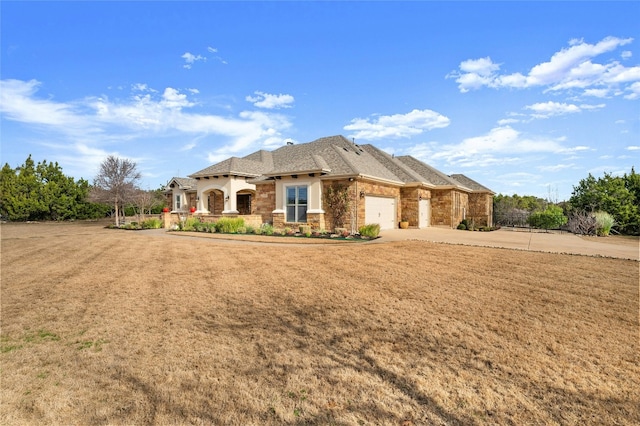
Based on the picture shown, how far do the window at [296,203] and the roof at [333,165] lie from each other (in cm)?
107

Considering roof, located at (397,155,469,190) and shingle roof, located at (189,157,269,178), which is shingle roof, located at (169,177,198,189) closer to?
shingle roof, located at (189,157,269,178)

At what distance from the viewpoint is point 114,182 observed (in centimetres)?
2736

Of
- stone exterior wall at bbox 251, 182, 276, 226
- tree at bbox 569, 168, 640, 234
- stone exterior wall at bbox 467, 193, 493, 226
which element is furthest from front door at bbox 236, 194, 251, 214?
Answer: tree at bbox 569, 168, 640, 234

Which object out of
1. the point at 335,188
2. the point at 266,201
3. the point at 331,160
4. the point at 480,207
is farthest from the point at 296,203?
the point at 480,207

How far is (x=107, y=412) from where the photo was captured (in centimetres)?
274

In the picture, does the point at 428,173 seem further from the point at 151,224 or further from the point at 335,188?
the point at 151,224

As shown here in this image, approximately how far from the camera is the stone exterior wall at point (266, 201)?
66.1 ft

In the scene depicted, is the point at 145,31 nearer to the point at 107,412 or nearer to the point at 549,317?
the point at 107,412

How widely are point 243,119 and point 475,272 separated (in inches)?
756

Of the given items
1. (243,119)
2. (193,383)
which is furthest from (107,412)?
(243,119)

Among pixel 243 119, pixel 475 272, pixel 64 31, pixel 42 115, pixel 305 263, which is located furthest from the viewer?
pixel 243 119

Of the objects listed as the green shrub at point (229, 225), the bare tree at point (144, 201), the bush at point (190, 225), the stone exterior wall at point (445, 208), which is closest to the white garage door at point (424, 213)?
the stone exterior wall at point (445, 208)

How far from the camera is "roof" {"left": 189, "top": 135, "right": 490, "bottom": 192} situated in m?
17.9

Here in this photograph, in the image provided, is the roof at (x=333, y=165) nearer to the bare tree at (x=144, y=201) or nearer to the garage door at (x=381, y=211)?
the garage door at (x=381, y=211)
